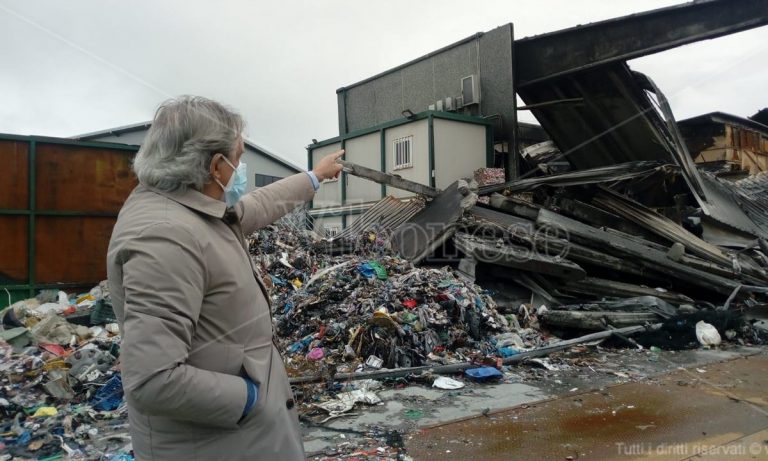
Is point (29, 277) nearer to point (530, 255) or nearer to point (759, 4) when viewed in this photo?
point (530, 255)

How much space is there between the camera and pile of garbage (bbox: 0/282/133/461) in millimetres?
3174

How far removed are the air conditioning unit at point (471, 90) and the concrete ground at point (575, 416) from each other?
8.10 metres

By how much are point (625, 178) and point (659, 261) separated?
181cm

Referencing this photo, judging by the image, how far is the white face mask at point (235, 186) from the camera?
1.53m

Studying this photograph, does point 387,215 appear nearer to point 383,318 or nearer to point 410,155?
point 410,155

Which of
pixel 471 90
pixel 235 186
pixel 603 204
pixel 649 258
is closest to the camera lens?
pixel 235 186

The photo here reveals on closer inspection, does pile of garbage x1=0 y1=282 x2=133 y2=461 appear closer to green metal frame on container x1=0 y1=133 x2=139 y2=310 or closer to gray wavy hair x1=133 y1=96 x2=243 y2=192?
green metal frame on container x1=0 y1=133 x2=139 y2=310

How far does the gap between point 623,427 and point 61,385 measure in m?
4.58

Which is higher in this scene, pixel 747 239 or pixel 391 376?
pixel 747 239

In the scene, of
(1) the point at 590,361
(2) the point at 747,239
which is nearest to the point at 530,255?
(1) the point at 590,361

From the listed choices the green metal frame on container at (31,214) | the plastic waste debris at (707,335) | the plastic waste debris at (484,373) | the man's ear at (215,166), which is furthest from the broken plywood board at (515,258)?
the green metal frame on container at (31,214)

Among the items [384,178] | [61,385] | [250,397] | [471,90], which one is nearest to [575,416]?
[250,397]

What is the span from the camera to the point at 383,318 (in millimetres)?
5043

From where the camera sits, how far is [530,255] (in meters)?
7.09
